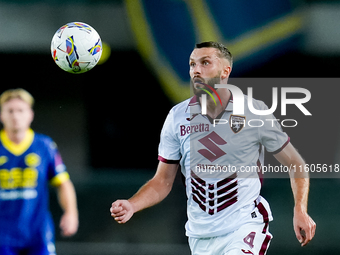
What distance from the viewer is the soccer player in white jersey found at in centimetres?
274

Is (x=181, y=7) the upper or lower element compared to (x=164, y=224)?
upper

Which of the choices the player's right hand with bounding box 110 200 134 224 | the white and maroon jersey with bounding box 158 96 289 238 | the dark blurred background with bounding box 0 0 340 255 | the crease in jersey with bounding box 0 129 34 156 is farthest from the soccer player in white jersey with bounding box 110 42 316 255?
the dark blurred background with bounding box 0 0 340 255

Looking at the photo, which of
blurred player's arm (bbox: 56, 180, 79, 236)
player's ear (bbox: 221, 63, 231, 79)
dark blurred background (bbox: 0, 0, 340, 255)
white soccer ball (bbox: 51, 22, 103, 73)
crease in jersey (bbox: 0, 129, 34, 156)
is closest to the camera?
player's ear (bbox: 221, 63, 231, 79)

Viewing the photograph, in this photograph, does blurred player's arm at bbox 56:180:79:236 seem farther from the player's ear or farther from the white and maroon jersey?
the player's ear

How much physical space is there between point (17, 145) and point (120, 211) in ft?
4.95

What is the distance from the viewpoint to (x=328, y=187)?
15.0 feet

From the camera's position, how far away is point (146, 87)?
4801 mm

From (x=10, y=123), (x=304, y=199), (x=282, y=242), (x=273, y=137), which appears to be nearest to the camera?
(x=304, y=199)

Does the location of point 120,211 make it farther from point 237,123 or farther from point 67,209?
point 67,209

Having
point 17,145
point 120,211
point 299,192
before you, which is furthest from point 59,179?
point 299,192

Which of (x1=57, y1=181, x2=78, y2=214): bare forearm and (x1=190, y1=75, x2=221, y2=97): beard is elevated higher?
(x1=190, y1=75, x2=221, y2=97): beard

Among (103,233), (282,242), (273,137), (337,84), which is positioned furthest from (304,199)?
(103,233)

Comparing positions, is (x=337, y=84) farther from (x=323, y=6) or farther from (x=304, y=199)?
(x=304, y=199)

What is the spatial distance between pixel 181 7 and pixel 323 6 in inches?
56.7
